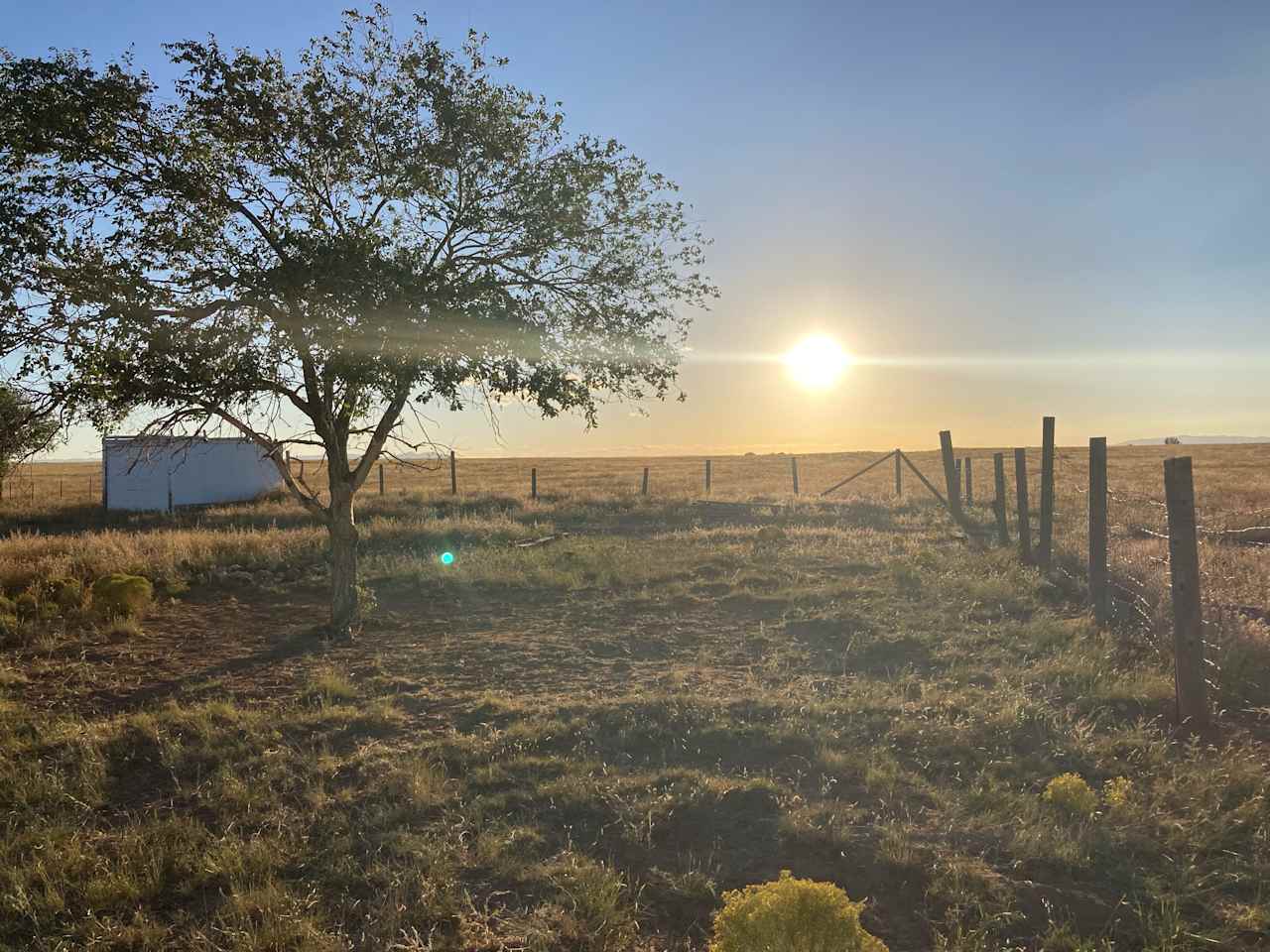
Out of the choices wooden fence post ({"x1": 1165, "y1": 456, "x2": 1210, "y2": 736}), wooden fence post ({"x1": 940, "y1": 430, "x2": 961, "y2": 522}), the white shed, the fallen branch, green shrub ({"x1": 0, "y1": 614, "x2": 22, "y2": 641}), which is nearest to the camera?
wooden fence post ({"x1": 1165, "y1": 456, "x2": 1210, "y2": 736})

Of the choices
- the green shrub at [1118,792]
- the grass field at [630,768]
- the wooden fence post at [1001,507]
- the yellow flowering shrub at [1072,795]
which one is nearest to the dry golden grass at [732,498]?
the grass field at [630,768]

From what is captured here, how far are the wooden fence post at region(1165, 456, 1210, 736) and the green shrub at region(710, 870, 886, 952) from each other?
498 centimetres

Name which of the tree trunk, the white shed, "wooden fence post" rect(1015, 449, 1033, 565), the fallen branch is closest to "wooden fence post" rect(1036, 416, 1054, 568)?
"wooden fence post" rect(1015, 449, 1033, 565)

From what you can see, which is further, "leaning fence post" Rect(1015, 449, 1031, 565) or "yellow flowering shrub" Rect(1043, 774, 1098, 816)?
"leaning fence post" Rect(1015, 449, 1031, 565)

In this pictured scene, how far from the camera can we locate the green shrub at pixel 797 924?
3.38 m

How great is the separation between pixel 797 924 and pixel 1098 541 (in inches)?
349

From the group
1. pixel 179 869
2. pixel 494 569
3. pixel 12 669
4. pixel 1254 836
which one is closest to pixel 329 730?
pixel 179 869

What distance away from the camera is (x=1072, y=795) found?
17.8 ft

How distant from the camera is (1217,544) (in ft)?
48.9

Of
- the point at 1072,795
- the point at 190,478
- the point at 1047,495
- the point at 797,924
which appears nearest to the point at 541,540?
the point at 1047,495

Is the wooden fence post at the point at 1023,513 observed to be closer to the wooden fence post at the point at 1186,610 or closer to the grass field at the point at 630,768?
the grass field at the point at 630,768

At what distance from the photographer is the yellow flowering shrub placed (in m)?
5.36

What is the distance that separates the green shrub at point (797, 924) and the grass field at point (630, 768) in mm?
911

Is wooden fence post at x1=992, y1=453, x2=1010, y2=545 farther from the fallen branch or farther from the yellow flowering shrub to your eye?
the yellow flowering shrub
